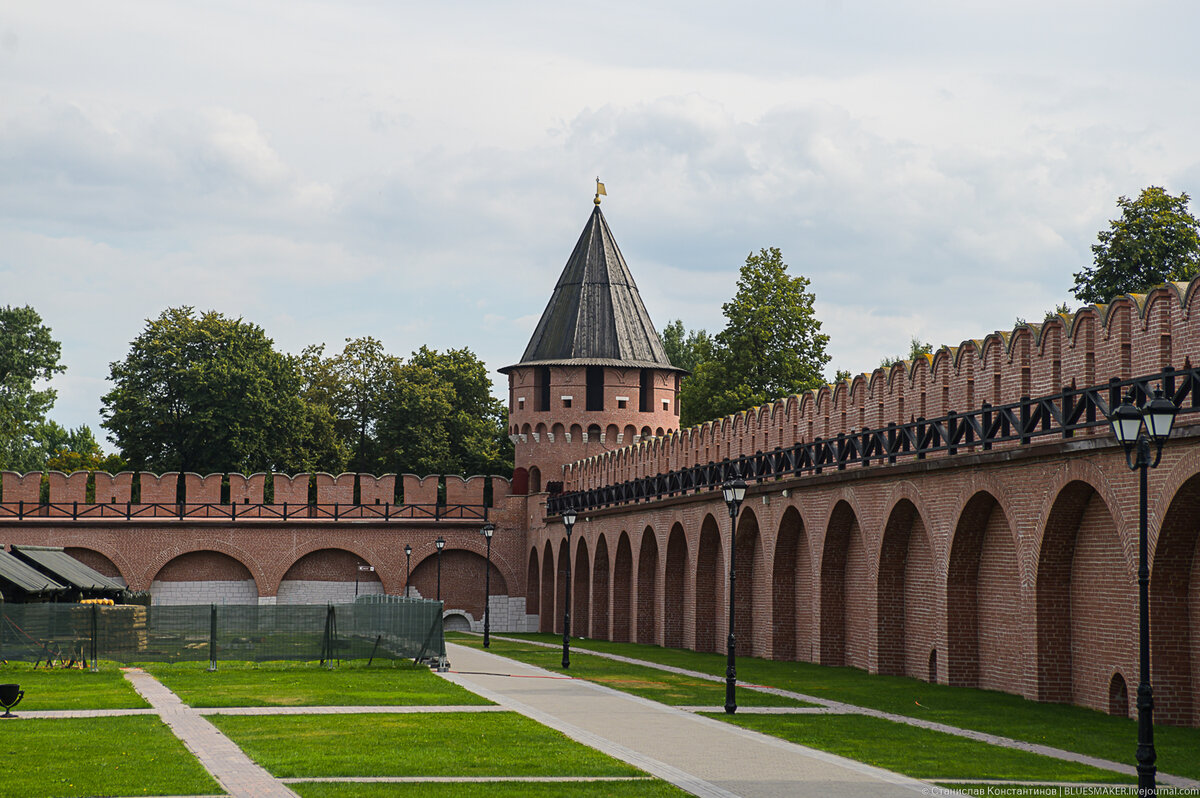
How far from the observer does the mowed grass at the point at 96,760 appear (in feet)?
46.2

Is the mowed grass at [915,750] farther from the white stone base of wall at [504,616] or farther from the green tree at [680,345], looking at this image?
the green tree at [680,345]

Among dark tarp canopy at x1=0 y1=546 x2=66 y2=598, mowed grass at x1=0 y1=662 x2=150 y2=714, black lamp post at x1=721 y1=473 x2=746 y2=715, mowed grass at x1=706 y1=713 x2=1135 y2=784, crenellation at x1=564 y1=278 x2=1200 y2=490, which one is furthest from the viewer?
dark tarp canopy at x1=0 y1=546 x2=66 y2=598

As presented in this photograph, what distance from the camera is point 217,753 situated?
54.9 feet

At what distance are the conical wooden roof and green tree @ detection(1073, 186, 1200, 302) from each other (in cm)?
1861

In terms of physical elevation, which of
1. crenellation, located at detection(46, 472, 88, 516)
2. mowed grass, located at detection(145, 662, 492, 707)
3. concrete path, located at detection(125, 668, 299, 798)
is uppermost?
crenellation, located at detection(46, 472, 88, 516)

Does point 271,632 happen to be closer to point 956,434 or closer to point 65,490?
point 956,434

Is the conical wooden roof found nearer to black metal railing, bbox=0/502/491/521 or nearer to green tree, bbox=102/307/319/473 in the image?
black metal railing, bbox=0/502/491/521

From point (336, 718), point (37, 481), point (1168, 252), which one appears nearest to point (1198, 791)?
point (336, 718)

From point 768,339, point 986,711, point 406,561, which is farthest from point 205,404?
point 986,711

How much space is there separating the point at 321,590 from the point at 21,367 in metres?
25.1

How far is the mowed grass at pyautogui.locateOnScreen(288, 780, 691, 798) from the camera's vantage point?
13664 mm

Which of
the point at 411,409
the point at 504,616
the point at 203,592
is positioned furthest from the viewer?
the point at 411,409

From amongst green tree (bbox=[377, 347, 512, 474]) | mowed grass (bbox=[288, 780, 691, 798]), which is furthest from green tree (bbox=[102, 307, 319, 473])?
mowed grass (bbox=[288, 780, 691, 798])

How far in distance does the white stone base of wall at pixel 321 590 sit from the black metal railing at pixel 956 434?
21.7 metres
